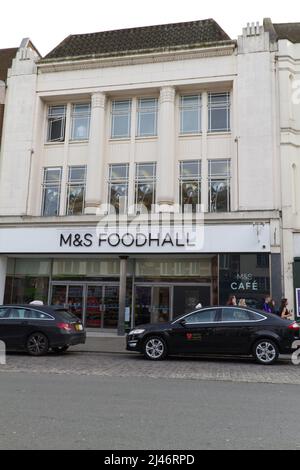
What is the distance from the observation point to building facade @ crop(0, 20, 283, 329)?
733 inches

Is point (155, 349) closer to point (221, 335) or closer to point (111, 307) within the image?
point (221, 335)

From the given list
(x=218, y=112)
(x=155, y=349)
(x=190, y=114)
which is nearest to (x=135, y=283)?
(x=155, y=349)

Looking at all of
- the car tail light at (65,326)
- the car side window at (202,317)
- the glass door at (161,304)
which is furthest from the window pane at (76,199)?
the car side window at (202,317)

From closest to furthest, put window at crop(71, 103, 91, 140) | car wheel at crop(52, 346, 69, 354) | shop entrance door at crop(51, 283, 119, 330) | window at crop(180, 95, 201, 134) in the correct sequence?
car wheel at crop(52, 346, 69, 354) → shop entrance door at crop(51, 283, 119, 330) → window at crop(180, 95, 201, 134) → window at crop(71, 103, 91, 140)

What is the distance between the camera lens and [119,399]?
717 centimetres

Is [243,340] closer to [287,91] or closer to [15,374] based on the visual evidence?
[15,374]

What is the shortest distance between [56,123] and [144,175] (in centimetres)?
545

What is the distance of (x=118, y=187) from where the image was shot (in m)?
20.6

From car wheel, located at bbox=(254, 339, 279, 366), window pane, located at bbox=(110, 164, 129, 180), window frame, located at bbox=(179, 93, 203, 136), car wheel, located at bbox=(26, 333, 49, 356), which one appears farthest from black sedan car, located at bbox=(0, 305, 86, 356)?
window frame, located at bbox=(179, 93, 203, 136)

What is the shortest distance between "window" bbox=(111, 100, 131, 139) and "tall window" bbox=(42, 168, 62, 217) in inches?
130

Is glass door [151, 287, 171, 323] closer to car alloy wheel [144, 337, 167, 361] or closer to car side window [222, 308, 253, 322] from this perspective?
car alloy wheel [144, 337, 167, 361]

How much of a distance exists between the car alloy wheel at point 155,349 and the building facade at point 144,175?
662 centimetres

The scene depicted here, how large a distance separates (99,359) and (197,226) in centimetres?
811
